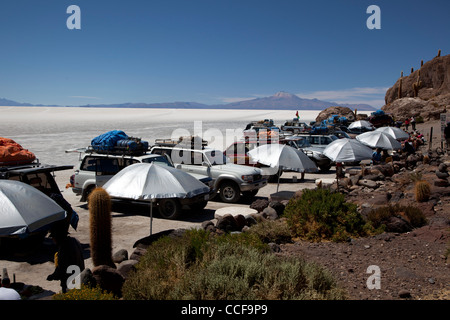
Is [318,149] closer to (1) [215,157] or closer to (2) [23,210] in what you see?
(1) [215,157]

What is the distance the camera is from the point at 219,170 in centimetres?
1364

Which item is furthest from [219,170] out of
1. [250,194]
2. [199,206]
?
[199,206]

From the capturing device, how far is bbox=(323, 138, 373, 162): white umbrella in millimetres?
13484

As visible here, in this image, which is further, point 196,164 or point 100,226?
point 196,164

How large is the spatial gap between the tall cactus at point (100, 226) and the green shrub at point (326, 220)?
4.26 meters

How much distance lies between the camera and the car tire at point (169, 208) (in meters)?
11.4

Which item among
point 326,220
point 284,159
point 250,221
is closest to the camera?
point 326,220

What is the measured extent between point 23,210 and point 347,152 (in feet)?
35.0

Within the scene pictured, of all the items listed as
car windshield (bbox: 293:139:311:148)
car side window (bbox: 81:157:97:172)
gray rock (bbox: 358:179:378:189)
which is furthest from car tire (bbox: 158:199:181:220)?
car windshield (bbox: 293:139:311:148)

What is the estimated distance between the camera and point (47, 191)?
946 cm

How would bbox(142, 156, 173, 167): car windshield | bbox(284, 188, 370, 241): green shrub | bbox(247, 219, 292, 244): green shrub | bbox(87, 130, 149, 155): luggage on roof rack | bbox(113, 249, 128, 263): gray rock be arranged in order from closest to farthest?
bbox(113, 249, 128, 263): gray rock → bbox(247, 219, 292, 244): green shrub → bbox(284, 188, 370, 241): green shrub → bbox(87, 130, 149, 155): luggage on roof rack → bbox(142, 156, 173, 167): car windshield

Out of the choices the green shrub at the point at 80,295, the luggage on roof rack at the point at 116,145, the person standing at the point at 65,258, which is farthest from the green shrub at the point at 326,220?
the luggage on roof rack at the point at 116,145

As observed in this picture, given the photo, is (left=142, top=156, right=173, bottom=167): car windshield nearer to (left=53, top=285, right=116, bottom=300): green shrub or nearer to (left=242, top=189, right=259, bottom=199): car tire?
(left=242, top=189, right=259, bottom=199): car tire

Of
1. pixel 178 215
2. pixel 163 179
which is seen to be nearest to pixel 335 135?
pixel 178 215
